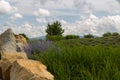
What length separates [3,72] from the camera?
8234 millimetres

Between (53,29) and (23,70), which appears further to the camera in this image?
(53,29)

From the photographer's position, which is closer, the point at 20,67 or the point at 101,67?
the point at 20,67

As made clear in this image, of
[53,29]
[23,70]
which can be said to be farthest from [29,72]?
[53,29]

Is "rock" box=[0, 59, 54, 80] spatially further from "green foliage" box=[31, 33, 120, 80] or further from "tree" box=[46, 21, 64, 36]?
"tree" box=[46, 21, 64, 36]

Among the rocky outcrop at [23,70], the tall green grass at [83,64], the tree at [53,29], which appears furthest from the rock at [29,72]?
the tree at [53,29]

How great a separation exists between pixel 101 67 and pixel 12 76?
6.23 ft

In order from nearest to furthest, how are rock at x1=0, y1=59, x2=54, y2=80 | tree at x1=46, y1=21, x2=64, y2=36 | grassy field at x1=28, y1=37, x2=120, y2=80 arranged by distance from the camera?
rock at x1=0, y1=59, x2=54, y2=80 < grassy field at x1=28, y1=37, x2=120, y2=80 < tree at x1=46, y1=21, x2=64, y2=36

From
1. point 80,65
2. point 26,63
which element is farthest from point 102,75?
point 26,63

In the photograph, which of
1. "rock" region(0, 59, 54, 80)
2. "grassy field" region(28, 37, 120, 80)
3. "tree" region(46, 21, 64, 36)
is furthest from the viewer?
"tree" region(46, 21, 64, 36)

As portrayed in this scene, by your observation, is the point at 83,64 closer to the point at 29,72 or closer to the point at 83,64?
the point at 83,64

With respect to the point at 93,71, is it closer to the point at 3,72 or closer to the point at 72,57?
the point at 72,57

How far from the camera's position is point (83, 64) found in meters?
7.61

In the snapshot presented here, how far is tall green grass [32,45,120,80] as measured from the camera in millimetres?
6773

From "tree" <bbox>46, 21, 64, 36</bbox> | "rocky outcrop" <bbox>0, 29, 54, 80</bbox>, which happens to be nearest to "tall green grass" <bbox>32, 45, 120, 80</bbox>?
"rocky outcrop" <bbox>0, 29, 54, 80</bbox>
